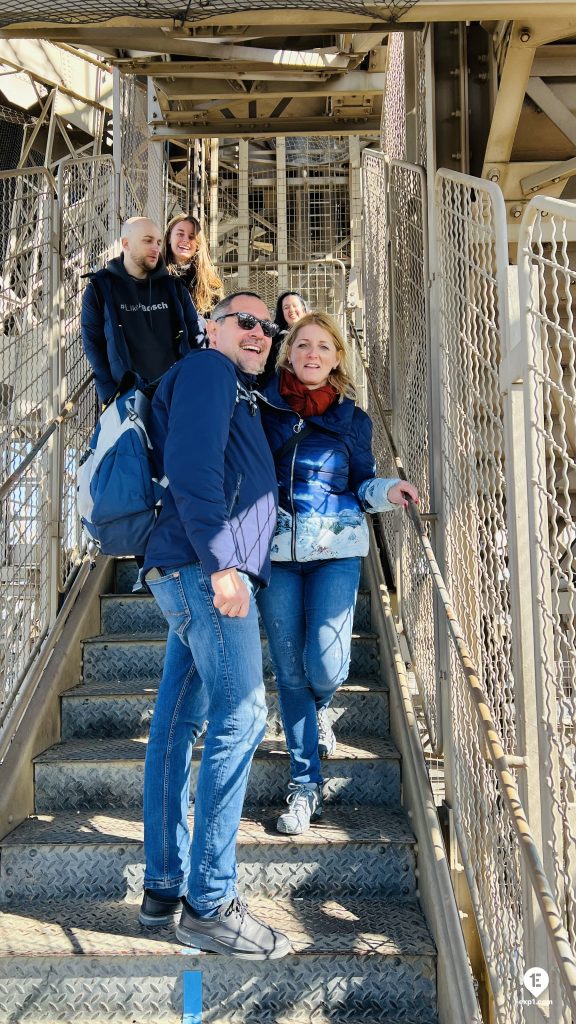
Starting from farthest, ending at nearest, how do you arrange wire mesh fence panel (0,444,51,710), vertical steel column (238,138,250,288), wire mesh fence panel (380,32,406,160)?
vertical steel column (238,138,250,288) < wire mesh fence panel (380,32,406,160) < wire mesh fence panel (0,444,51,710)

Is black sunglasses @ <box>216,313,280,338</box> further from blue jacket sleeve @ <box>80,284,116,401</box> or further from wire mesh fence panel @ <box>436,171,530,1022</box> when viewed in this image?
blue jacket sleeve @ <box>80,284,116,401</box>

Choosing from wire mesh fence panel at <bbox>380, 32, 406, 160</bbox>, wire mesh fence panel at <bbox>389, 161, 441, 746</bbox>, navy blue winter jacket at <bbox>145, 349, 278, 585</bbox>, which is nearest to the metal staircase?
wire mesh fence panel at <bbox>389, 161, 441, 746</bbox>

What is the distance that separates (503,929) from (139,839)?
4.10ft

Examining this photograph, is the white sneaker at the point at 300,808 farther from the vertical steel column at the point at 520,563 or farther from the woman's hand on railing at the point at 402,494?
the woman's hand on railing at the point at 402,494

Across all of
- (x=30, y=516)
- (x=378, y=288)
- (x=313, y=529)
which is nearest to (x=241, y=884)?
(x=313, y=529)

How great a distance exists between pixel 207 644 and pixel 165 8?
1927mm

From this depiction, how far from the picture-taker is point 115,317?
399cm

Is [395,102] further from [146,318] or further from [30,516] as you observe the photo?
[30,516]

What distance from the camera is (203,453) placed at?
2.29m

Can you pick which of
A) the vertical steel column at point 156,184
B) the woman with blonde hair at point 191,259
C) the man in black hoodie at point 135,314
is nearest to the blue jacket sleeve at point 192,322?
the man in black hoodie at point 135,314

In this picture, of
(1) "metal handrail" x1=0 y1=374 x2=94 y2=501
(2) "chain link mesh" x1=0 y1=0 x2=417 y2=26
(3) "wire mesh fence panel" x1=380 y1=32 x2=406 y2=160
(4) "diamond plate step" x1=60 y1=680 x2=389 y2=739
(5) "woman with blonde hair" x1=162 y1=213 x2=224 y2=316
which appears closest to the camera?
(2) "chain link mesh" x1=0 y1=0 x2=417 y2=26

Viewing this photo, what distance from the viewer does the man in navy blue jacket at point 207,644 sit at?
230cm

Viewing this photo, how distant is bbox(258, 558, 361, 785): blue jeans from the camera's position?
290 centimetres

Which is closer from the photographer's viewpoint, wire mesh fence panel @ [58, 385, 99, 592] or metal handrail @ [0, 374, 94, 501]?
metal handrail @ [0, 374, 94, 501]
